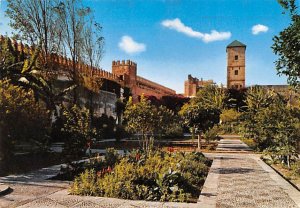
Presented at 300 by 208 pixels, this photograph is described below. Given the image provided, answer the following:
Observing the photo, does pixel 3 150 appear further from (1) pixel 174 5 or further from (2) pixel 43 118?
(1) pixel 174 5

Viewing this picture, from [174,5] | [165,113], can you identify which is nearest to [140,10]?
[174,5]

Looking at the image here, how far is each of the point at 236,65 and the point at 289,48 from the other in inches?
2471

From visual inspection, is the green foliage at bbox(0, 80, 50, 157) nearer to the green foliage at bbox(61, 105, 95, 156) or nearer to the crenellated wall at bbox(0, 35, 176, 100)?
the green foliage at bbox(61, 105, 95, 156)

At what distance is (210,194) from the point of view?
6.45 meters

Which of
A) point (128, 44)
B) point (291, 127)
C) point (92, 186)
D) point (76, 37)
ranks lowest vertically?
point (92, 186)

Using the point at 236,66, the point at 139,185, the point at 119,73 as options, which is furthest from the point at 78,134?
the point at 236,66

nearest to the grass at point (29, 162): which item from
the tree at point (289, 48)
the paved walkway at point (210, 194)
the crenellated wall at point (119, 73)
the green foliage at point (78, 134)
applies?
the green foliage at point (78, 134)

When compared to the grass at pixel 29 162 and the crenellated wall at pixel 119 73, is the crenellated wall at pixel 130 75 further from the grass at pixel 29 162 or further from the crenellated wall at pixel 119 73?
the grass at pixel 29 162

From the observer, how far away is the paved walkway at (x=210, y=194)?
18.5 feet

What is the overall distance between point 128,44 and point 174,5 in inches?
142

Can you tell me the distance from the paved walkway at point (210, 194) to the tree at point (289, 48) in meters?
2.26

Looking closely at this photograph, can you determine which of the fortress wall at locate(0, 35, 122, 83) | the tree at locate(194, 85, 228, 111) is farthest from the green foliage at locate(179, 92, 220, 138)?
the tree at locate(194, 85, 228, 111)

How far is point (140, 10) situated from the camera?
8.30 meters

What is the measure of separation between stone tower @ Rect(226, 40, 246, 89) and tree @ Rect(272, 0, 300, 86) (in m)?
60.7
